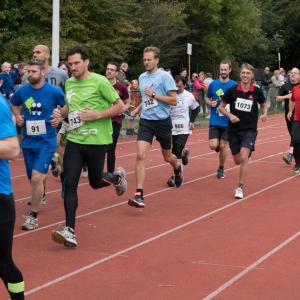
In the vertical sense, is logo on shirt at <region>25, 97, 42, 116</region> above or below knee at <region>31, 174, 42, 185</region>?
above

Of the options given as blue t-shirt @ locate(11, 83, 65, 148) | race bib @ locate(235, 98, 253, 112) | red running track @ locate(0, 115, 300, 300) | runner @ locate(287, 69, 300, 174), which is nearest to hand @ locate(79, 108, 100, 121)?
blue t-shirt @ locate(11, 83, 65, 148)

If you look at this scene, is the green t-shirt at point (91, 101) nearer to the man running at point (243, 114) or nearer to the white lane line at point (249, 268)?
the white lane line at point (249, 268)

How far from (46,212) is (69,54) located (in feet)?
8.96

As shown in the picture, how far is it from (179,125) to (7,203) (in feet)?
26.2

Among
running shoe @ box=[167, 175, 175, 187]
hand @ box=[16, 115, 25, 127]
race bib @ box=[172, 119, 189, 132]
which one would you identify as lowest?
running shoe @ box=[167, 175, 175, 187]

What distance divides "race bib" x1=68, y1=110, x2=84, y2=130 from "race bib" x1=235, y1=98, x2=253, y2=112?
156 inches

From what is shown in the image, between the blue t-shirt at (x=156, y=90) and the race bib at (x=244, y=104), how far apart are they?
51.3 inches

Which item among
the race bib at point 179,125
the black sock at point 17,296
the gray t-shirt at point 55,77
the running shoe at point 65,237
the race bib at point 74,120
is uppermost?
the gray t-shirt at point 55,77

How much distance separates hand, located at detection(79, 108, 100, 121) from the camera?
798 cm

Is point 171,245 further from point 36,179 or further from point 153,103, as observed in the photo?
point 153,103

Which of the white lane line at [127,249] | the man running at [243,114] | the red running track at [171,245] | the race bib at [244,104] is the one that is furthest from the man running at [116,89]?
the white lane line at [127,249]

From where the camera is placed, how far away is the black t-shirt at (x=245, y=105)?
11.5m

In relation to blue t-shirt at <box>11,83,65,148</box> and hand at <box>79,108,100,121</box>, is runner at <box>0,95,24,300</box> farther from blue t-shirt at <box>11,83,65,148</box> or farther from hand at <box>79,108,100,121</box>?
blue t-shirt at <box>11,83,65,148</box>

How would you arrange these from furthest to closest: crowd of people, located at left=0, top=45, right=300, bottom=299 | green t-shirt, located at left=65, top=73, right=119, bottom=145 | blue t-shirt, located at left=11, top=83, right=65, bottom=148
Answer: blue t-shirt, located at left=11, top=83, right=65, bottom=148, green t-shirt, located at left=65, top=73, right=119, bottom=145, crowd of people, located at left=0, top=45, right=300, bottom=299
